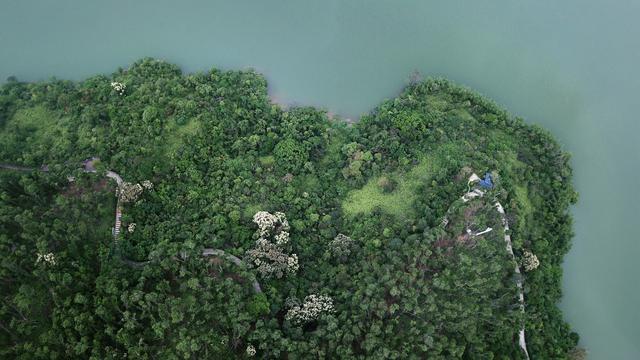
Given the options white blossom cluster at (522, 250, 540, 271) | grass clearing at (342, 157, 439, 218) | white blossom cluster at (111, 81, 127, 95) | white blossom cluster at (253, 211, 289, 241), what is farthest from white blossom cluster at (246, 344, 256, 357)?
white blossom cluster at (111, 81, 127, 95)

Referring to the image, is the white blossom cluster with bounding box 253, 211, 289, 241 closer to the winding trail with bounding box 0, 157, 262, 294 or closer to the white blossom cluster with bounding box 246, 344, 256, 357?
the winding trail with bounding box 0, 157, 262, 294

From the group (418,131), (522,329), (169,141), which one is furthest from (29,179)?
(522,329)

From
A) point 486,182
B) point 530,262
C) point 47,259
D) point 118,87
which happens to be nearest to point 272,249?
point 47,259

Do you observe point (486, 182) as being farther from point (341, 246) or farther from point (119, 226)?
point (119, 226)

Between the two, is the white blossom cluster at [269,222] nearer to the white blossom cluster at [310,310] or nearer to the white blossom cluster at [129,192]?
the white blossom cluster at [310,310]

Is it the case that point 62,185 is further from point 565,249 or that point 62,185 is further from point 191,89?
point 565,249
